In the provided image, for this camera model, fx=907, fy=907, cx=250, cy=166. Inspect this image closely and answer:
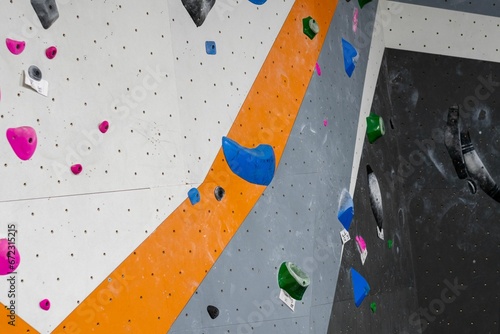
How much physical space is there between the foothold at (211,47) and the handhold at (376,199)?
1381mm

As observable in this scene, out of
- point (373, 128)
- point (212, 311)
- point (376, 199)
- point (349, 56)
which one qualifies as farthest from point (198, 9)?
point (376, 199)

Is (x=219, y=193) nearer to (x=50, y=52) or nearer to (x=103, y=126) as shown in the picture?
(x=103, y=126)

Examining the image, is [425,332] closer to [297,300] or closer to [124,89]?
[297,300]

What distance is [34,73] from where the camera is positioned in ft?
9.00

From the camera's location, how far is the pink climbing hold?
259cm

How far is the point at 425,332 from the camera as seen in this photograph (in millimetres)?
4848

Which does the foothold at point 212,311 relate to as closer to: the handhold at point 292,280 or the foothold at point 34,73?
the handhold at point 292,280

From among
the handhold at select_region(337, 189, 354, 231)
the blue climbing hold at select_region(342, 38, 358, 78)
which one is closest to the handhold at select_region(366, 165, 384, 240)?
the handhold at select_region(337, 189, 354, 231)

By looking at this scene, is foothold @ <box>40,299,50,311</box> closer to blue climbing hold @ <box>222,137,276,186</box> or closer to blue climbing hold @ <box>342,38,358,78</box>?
blue climbing hold @ <box>222,137,276,186</box>

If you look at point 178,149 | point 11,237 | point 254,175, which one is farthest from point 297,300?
point 11,237

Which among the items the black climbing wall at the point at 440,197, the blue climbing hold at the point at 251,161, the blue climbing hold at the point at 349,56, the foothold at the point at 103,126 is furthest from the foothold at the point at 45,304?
the black climbing wall at the point at 440,197

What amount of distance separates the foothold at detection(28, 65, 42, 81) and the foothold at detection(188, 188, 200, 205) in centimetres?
76

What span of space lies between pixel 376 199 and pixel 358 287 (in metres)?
0.56

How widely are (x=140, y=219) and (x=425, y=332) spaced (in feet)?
7.60
